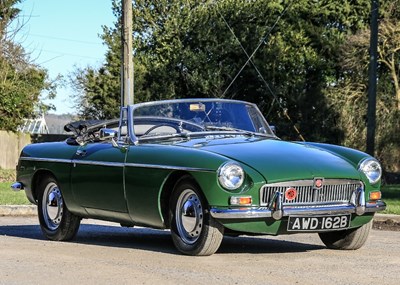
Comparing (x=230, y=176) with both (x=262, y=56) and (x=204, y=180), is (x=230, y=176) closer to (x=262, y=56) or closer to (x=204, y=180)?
(x=204, y=180)

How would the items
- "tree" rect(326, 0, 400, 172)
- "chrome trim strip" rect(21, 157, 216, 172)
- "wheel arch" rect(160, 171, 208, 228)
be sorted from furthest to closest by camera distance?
"tree" rect(326, 0, 400, 172), "wheel arch" rect(160, 171, 208, 228), "chrome trim strip" rect(21, 157, 216, 172)

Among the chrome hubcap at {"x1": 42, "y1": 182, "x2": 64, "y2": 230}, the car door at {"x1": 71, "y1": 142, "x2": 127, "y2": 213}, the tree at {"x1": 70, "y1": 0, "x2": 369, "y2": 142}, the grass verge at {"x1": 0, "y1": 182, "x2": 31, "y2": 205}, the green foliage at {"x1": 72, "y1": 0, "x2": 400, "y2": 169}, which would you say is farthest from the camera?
the tree at {"x1": 70, "y1": 0, "x2": 369, "y2": 142}

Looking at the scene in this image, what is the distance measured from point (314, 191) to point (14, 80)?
26469mm

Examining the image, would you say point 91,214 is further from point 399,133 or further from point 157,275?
point 399,133

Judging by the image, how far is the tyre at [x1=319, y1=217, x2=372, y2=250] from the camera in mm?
8398

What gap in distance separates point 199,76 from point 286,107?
12.6 feet

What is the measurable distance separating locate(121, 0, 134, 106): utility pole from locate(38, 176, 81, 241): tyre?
23.7 ft

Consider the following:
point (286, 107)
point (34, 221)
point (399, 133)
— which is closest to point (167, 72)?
point (286, 107)

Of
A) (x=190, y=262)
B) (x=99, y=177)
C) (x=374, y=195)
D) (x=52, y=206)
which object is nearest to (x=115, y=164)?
(x=99, y=177)

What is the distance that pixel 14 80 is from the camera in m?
32.8

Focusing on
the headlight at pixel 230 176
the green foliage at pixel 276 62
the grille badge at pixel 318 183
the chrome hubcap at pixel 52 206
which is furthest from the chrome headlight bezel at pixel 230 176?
the green foliage at pixel 276 62

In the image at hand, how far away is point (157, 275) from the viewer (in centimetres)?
671

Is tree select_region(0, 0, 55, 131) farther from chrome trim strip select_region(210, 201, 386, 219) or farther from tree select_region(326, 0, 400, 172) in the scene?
chrome trim strip select_region(210, 201, 386, 219)

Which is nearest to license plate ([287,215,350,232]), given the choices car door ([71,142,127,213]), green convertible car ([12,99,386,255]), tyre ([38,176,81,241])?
green convertible car ([12,99,386,255])
